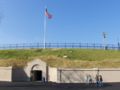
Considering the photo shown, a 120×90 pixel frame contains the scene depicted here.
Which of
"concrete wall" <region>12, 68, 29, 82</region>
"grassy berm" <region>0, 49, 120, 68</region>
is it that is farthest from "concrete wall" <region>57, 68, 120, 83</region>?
"concrete wall" <region>12, 68, 29, 82</region>

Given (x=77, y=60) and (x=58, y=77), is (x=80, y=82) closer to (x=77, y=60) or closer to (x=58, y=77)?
(x=58, y=77)

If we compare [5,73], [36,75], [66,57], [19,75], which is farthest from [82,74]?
[5,73]

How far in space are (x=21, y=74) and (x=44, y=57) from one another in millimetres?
6149

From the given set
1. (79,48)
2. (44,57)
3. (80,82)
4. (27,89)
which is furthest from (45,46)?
(27,89)

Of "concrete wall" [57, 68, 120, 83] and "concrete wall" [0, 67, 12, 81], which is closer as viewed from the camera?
"concrete wall" [57, 68, 120, 83]

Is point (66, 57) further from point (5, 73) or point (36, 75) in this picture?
point (5, 73)

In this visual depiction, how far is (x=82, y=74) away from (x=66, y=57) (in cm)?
1194

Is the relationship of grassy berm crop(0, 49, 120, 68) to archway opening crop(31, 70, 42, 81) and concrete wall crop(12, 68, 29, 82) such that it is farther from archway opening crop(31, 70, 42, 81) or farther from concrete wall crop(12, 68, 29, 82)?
archway opening crop(31, 70, 42, 81)

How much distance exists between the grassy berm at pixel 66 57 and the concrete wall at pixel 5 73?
9.13ft

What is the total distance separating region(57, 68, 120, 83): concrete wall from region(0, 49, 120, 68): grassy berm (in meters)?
3.21

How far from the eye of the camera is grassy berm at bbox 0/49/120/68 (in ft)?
221

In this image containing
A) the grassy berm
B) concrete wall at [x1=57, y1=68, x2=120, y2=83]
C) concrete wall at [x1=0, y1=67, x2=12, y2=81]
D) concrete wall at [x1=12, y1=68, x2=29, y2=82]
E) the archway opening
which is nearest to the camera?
concrete wall at [x1=57, y1=68, x2=120, y2=83]

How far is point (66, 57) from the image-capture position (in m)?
73.8

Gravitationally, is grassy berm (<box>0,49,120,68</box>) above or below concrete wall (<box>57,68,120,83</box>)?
above
